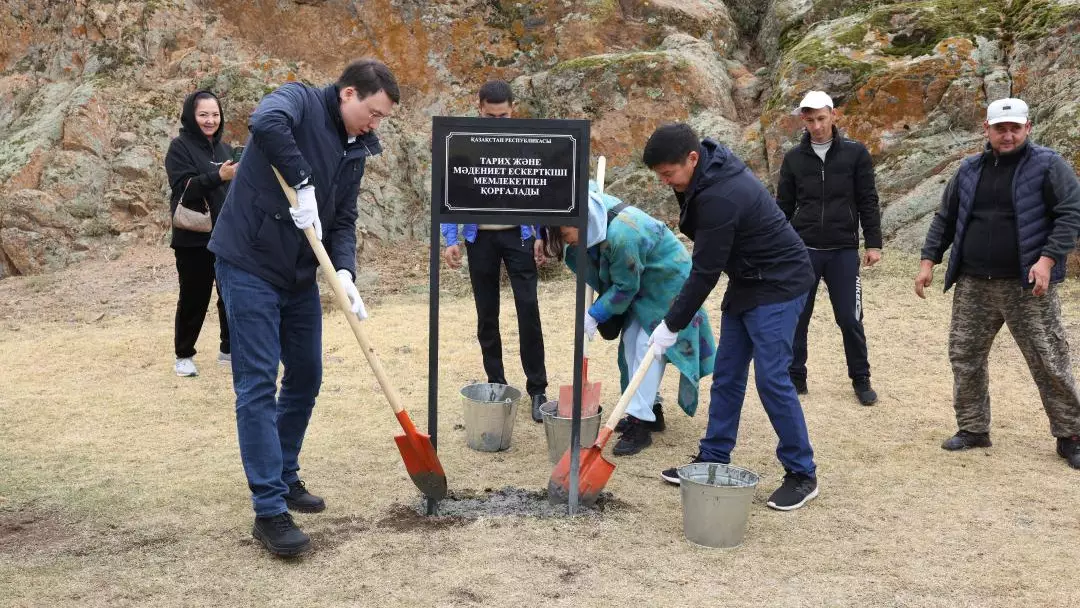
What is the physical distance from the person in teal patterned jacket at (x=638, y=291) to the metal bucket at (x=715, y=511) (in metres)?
1.13

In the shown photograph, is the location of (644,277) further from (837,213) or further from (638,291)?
(837,213)

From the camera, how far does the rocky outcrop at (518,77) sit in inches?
391

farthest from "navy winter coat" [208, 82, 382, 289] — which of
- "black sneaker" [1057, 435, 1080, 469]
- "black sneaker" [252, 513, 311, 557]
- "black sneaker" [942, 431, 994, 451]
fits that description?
"black sneaker" [1057, 435, 1080, 469]

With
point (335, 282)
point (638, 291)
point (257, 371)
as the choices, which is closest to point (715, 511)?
point (638, 291)

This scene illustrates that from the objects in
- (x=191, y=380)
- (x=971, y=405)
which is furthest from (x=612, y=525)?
(x=191, y=380)

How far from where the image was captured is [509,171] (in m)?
3.88

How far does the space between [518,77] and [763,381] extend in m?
8.62

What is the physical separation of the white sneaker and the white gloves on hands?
2885 mm

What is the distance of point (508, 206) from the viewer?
3.90 m

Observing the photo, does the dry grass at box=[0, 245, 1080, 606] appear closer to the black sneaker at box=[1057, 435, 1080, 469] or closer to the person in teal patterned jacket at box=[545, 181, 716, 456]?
the black sneaker at box=[1057, 435, 1080, 469]

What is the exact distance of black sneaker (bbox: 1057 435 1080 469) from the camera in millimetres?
4652

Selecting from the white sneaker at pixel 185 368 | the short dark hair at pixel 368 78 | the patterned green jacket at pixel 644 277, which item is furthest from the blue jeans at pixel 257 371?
the white sneaker at pixel 185 368

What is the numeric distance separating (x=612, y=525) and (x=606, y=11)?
30.9 ft

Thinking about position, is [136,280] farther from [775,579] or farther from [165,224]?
[775,579]
